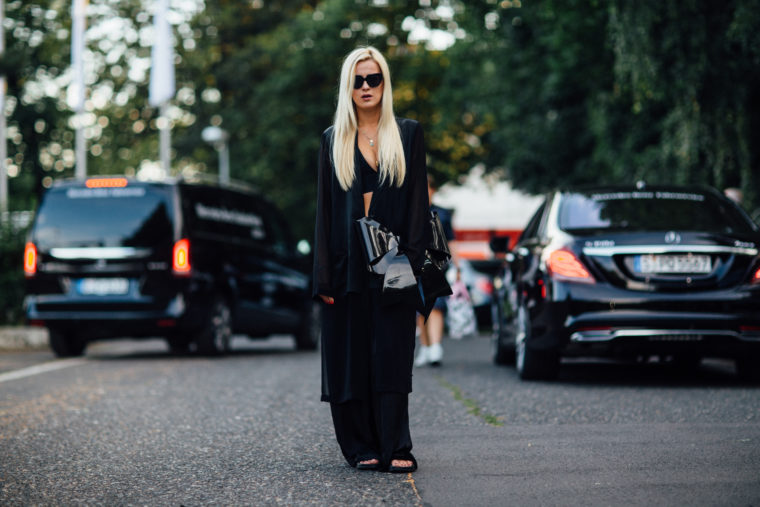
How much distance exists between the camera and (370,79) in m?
5.48

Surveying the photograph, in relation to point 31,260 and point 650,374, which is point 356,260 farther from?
point 31,260

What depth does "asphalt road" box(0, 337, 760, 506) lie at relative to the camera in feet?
16.1

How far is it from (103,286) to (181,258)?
85 centimetres

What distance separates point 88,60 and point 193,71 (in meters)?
3.44

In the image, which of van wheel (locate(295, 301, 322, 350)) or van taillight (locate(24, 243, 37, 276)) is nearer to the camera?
van taillight (locate(24, 243, 37, 276))

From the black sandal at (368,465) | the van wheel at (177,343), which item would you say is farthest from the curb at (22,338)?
the black sandal at (368,465)

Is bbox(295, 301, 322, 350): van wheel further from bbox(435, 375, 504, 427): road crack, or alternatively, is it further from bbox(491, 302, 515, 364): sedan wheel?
bbox(435, 375, 504, 427): road crack

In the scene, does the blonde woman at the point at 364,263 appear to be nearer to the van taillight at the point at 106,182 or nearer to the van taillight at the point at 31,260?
the van taillight at the point at 106,182

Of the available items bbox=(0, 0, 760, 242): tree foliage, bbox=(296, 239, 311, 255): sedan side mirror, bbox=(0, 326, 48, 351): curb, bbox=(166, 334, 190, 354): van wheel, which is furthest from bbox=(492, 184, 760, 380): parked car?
bbox=(0, 326, 48, 351): curb

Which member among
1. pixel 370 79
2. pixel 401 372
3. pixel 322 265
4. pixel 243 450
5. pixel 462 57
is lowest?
pixel 243 450

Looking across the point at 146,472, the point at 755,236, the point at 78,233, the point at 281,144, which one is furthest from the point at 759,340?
the point at 281,144

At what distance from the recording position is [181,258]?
41.6 feet

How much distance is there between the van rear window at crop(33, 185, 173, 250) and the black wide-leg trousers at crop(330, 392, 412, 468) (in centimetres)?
755

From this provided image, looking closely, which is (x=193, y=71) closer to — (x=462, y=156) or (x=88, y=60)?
(x=88, y=60)
